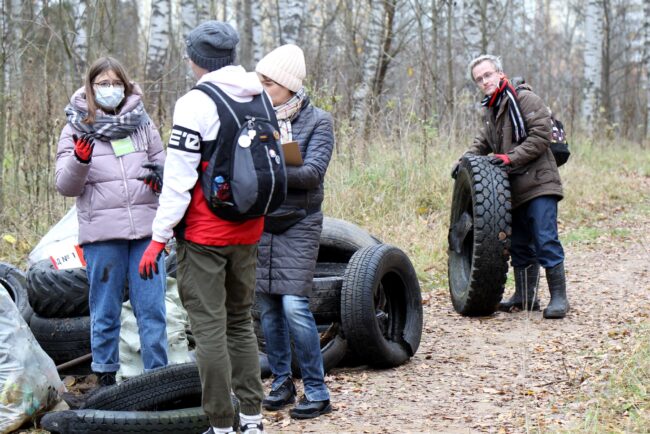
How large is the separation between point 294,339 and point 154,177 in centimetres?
117

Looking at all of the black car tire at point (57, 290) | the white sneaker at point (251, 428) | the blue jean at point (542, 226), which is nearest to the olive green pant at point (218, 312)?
the white sneaker at point (251, 428)

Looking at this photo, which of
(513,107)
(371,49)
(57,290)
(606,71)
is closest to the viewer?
(57,290)

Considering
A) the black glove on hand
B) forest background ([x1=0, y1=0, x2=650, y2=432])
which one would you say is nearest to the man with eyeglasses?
forest background ([x1=0, y1=0, x2=650, y2=432])

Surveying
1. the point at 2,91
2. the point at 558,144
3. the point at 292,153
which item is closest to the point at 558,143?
the point at 558,144

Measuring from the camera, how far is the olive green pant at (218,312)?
369 centimetres

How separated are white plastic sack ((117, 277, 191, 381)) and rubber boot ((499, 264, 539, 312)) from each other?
9.54ft

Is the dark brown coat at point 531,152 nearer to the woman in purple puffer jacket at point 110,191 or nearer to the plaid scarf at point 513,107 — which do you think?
the plaid scarf at point 513,107

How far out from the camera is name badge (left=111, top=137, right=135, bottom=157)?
4.62 m

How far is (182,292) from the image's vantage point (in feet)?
12.3

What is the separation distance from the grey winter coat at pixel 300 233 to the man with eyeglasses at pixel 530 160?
2.41 meters

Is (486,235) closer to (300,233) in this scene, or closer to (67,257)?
(300,233)

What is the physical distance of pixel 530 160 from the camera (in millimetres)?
6531

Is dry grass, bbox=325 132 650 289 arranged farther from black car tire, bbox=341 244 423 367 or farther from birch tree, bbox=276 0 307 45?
birch tree, bbox=276 0 307 45

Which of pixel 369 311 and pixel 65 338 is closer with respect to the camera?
pixel 369 311
